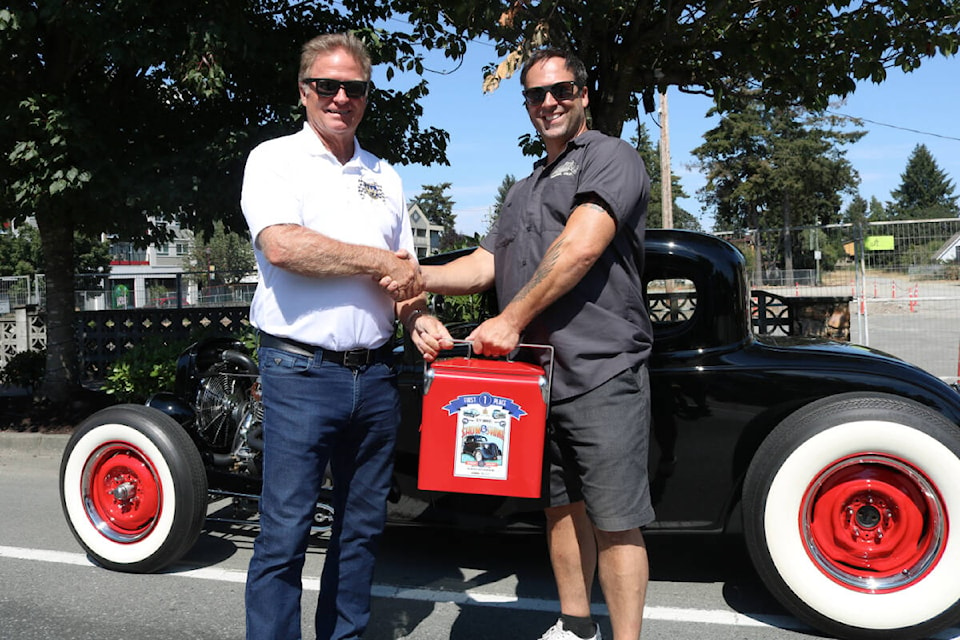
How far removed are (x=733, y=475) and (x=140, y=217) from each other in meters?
5.99

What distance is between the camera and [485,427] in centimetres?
252

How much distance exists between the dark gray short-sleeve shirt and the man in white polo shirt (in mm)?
446

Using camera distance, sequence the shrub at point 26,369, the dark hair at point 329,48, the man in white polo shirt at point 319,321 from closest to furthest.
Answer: the man in white polo shirt at point 319,321 → the dark hair at point 329,48 → the shrub at point 26,369

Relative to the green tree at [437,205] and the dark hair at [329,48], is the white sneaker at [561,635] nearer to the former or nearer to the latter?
the dark hair at [329,48]

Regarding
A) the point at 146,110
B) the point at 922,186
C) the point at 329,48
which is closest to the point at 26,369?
the point at 146,110

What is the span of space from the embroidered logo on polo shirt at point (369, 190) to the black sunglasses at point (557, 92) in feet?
1.96

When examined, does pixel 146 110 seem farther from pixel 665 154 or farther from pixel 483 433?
pixel 665 154

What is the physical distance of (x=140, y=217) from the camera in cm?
723

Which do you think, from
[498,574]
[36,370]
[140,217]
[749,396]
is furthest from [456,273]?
[36,370]

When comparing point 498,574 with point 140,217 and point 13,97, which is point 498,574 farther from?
point 13,97

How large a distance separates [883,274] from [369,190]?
26.0 feet

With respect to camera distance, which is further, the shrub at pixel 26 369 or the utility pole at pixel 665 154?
the utility pole at pixel 665 154

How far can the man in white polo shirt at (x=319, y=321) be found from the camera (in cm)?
245

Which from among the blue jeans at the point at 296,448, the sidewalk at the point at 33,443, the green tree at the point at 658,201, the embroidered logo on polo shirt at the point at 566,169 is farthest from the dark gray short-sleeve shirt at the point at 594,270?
the green tree at the point at 658,201
